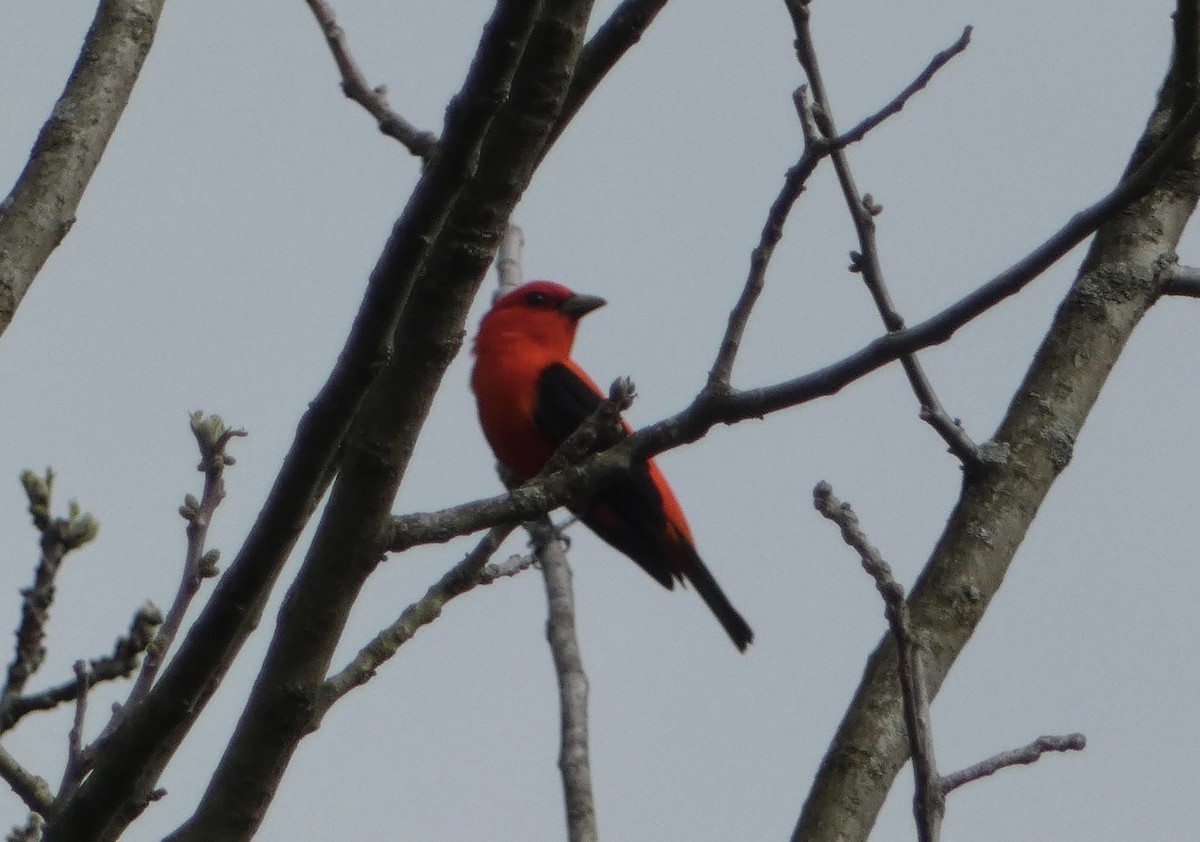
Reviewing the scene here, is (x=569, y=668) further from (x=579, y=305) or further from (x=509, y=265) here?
(x=579, y=305)

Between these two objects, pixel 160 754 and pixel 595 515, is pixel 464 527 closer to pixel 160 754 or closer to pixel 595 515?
pixel 160 754

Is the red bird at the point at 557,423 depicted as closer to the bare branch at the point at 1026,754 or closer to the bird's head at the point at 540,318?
the bird's head at the point at 540,318

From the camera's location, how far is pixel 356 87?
4.50 meters

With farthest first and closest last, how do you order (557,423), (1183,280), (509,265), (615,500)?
(615,500), (557,423), (509,265), (1183,280)

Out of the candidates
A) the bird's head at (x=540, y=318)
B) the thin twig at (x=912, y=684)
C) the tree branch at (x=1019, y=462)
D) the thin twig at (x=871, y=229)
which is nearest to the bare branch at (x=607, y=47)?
the thin twig at (x=871, y=229)

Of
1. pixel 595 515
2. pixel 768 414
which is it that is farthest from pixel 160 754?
pixel 595 515

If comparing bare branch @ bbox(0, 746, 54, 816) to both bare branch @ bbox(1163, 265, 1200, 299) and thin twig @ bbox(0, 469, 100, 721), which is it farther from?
bare branch @ bbox(1163, 265, 1200, 299)

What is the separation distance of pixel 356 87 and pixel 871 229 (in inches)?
67.3

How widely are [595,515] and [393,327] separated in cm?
606

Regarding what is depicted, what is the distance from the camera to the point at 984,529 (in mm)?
3396

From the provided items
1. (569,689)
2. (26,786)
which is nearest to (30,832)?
(26,786)

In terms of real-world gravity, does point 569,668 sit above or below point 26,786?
above

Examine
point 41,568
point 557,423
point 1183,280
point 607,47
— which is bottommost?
point 41,568

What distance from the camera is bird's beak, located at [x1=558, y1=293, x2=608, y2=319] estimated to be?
908 centimetres
